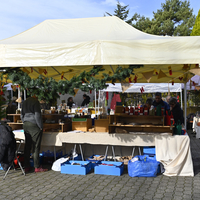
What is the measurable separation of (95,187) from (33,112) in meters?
1.92

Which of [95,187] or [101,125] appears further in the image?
[101,125]

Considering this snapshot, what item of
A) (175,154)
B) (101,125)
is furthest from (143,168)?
(101,125)

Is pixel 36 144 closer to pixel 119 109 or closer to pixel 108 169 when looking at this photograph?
pixel 108 169

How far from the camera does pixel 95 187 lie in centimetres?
400

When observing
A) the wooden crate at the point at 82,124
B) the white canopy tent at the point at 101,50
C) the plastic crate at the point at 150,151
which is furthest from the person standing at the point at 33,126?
the plastic crate at the point at 150,151

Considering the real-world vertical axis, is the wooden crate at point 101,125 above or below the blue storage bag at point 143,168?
above

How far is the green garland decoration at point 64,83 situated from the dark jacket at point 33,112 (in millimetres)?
394

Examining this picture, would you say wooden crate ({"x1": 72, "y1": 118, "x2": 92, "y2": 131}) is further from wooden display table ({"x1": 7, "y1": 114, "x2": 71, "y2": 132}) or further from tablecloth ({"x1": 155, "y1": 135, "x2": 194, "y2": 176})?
tablecloth ({"x1": 155, "y1": 135, "x2": 194, "y2": 176})

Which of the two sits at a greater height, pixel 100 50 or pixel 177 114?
pixel 100 50

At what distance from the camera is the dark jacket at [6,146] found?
435 centimetres

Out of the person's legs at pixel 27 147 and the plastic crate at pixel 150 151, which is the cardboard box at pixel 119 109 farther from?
the person's legs at pixel 27 147

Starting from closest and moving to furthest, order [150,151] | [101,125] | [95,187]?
[95,187]
[150,151]
[101,125]

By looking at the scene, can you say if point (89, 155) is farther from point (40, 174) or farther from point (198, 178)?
point (198, 178)

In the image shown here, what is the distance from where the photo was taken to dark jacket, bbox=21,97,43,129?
476 cm
